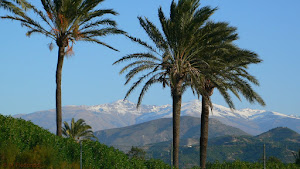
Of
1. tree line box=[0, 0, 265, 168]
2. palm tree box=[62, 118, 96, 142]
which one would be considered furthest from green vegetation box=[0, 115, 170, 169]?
palm tree box=[62, 118, 96, 142]

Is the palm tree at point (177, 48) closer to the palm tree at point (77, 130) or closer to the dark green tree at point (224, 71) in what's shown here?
the dark green tree at point (224, 71)

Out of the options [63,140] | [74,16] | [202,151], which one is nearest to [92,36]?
[74,16]

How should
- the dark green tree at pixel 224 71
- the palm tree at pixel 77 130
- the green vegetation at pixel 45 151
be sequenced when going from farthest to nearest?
the palm tree at pixel 77 130, the dark green tree at pixel 224 71, the green vegetation at pixel 45 151

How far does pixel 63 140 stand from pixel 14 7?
9571 mm

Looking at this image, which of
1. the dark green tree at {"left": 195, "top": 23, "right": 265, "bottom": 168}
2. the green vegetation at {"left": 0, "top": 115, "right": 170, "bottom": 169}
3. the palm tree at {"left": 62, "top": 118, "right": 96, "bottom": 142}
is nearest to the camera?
the green vegetation at {"left": 0, "top": 115, "right": 170, "bottom": 169}

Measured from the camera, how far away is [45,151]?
21.3m

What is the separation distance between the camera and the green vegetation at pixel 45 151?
20781 mm

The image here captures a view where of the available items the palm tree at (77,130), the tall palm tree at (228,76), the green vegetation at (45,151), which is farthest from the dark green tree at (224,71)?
the palm tree at (77,130)

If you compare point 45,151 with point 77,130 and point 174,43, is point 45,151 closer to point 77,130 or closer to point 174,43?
point 174,43

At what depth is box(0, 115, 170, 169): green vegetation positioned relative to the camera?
20.8 m

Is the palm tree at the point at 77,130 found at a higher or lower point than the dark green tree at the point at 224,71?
lower

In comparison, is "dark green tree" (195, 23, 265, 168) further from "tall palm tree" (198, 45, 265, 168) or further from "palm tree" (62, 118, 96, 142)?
"palm tree" (62, 118, 96, 142)

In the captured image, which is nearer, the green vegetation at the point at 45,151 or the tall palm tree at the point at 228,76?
the green vegetation at the point at 45,151

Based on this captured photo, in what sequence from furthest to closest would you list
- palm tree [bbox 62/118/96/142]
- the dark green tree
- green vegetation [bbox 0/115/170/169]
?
palm tree [bbox 62/118/96/142], the dark green tree, green vegetation [bbox 0/115/170/169]
